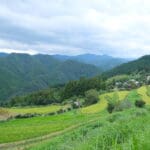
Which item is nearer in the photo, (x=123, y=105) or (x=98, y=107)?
(x=123, y=105)

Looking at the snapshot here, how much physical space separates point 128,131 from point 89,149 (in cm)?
422

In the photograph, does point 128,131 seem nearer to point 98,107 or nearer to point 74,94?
point 98,107

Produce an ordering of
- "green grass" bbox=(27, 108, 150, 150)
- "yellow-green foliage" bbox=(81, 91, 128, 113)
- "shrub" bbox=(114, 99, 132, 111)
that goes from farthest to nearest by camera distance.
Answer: "yellow-green foliage" bbox=(81, 91, 128, 113) → "shrub" bbox=(114, 99, 132, 111) → "green grass" bbox=(27, 108, 150, 150)

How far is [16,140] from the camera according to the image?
1425 inches

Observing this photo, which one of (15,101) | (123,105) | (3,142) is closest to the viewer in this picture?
(3,142)

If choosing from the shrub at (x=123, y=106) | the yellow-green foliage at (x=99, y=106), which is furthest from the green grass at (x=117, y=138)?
the yellow-green foliage at (x=99, y=106)

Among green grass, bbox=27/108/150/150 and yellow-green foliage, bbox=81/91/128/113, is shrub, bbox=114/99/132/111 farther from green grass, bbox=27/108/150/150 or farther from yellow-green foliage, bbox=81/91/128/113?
green grass, bbox=27/108/150/150

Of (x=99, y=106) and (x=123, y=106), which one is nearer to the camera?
(x=123, y=106)

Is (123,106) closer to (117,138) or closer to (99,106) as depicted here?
(99,106)

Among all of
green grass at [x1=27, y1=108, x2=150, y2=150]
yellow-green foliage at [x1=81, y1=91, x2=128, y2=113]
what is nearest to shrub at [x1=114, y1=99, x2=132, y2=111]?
yellow-green foliage at [x1=81, y1=91, x2=128, y2=113]

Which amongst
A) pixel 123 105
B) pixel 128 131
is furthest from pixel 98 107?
pixel 128 131

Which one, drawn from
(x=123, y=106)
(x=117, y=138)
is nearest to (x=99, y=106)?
(x=123, y=106)

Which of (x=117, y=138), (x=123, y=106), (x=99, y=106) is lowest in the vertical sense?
(x=99, y=106)

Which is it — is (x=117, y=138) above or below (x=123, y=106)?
above
